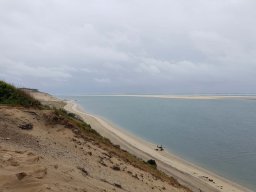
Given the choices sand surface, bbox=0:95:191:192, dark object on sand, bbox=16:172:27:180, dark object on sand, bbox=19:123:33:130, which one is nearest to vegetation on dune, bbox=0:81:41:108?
sand surface, bbox=0:95:191:192

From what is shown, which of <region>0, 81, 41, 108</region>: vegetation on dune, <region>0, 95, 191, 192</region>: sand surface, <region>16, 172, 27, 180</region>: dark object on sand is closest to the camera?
<region>16, 172, 27, 180</region>: dark object on sand

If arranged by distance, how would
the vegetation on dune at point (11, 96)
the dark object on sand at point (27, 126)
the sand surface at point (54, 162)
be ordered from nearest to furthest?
the sand surface at point (54, 162), the dark object on sand at point (27, 126), the vegetation on dune at point (11, 96)

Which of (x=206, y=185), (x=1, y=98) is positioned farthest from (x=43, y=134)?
(x=206, y=185)

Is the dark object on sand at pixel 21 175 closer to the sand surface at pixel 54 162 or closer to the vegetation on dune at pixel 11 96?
the sand surface at pixel 54 162

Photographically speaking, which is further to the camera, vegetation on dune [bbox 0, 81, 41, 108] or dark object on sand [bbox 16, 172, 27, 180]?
vegetation on dune [bbox 0, 81, 41, 108]

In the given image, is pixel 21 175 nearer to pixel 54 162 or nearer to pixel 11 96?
pixel 54 162

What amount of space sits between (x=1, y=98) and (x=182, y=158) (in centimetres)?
2558

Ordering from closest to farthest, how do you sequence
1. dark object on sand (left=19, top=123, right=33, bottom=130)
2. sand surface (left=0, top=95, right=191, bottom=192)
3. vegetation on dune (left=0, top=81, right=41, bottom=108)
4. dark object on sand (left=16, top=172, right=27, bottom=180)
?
dark object on sand (left=16, top=172, right=27, bottom=180) < sand surface (left=0, top=95, right=191, bottom=192) < dark object on sand (left=19, top=123, right=33, bottom=130) < vegetation on dune (left=0, top=81, right=41, bottom=108)

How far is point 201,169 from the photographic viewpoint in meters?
41.9

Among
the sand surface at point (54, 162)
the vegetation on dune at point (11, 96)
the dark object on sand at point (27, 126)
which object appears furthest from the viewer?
the vegetation on dune at point (11, 96)

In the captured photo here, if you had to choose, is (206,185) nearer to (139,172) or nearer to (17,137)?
(139,172)

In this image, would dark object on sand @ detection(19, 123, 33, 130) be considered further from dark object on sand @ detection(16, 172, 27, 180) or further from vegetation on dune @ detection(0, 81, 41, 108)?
dark object on sand @ detection(16, 172, 27, 180)

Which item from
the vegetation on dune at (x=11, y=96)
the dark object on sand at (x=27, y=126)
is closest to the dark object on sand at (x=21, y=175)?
the dark object on sand at (x=27, y=126)

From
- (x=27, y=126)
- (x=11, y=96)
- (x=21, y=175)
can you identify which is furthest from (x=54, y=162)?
(x=11, y=96)
